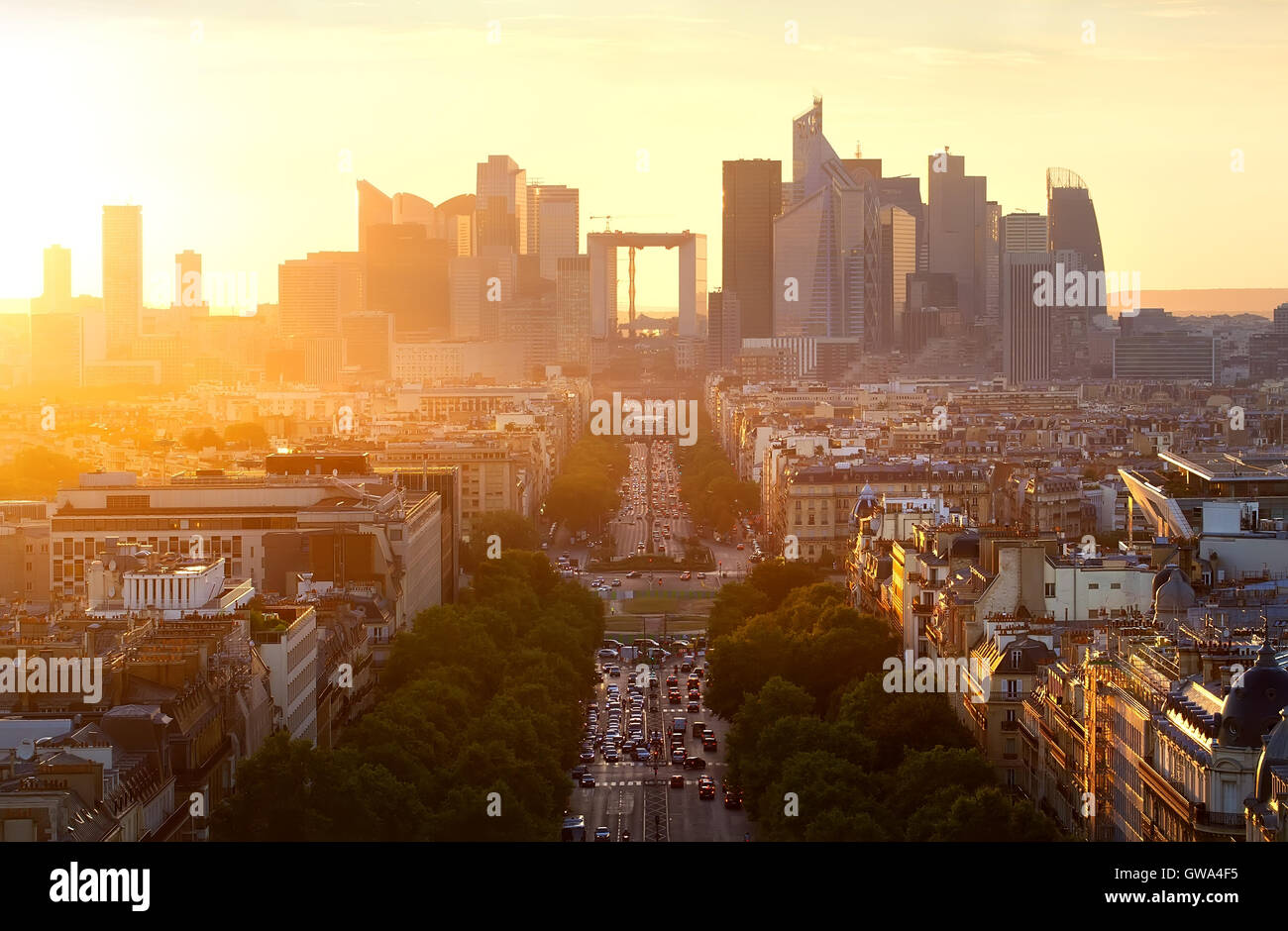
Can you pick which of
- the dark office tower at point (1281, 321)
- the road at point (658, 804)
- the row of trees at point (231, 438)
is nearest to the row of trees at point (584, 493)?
the row of trees at point (231, 438)

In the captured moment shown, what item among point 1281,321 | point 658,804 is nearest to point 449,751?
point 658,804

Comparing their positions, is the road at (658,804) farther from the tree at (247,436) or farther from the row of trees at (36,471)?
the tree at (247,436)

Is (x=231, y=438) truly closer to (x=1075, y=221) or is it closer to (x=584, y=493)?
(x=584, y=493)

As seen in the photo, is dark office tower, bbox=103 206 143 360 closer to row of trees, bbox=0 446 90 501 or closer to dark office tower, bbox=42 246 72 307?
dark office tower, bbox=42 246 72 307
